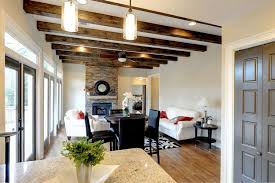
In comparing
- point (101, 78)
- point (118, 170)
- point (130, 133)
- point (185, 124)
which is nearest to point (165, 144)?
point (185, 124)

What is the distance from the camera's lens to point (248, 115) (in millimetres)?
2562

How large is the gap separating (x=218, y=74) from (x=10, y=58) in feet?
16.0

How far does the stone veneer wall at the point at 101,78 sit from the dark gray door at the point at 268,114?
7.30m

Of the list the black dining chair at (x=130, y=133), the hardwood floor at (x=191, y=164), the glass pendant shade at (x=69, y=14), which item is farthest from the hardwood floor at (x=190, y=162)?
the glass pendant shade at (x=69, y=14)

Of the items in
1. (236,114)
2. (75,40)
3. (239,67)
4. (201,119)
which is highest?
(75,40)

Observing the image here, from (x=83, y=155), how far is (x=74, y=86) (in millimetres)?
8364

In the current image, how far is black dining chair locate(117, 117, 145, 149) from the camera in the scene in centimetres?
328

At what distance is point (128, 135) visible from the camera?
3318 mm

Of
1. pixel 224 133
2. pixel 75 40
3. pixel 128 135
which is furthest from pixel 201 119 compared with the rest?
pixel 75 40

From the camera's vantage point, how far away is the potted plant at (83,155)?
38.0 inches

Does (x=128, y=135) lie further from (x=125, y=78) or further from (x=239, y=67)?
(x=125, y=78)

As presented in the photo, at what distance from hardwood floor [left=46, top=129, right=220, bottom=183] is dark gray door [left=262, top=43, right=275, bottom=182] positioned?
107 cm

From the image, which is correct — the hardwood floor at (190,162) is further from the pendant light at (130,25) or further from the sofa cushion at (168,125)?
the pendant light at (130,25)

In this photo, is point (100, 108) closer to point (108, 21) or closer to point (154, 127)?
point (154, 127)
